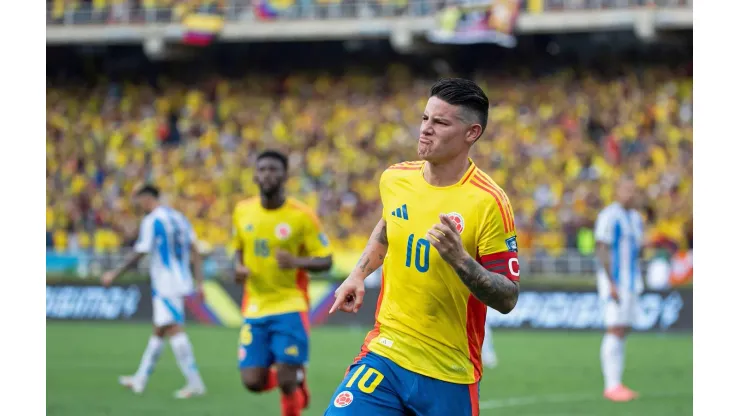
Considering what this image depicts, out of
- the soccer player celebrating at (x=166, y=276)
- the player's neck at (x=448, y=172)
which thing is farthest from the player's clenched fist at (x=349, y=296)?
the soccer player celebrating at (x=166, y=276)

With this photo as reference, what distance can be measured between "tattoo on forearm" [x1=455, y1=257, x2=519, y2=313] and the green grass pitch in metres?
6.58

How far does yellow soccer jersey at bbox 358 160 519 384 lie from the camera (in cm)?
585

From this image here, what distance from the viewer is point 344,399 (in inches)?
231

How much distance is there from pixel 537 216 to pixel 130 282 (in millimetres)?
8598

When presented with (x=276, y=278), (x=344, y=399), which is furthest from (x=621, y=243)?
(x=344, y=399)

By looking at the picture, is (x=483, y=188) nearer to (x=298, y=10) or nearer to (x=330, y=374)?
(x=330, y=374)

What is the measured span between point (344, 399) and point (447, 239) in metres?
1.10

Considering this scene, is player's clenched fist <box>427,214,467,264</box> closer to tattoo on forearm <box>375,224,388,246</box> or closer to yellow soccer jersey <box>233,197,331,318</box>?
tattoo on forearm <box>375,224,388,246</box>

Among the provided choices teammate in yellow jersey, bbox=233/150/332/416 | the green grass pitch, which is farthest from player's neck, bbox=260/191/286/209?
the green grass pitch

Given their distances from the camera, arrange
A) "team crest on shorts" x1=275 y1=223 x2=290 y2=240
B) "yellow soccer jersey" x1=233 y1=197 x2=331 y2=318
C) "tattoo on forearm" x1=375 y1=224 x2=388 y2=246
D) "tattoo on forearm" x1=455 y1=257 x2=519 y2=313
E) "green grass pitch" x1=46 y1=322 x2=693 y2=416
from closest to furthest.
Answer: "tattoo on forearm" x1=455 y1=257 x2=519 y2=313
"tattoo on forearm" x1=375 y1=224 x2=388 y2=246
"yellow soccer jersey" x1=233 y1=197 x2=331 y2=318
"team crest on shorts" x1=275 y1=223 x2=290 y2=240
"green grass pitch" x1=46 y1=322 x2=693 y2=416
